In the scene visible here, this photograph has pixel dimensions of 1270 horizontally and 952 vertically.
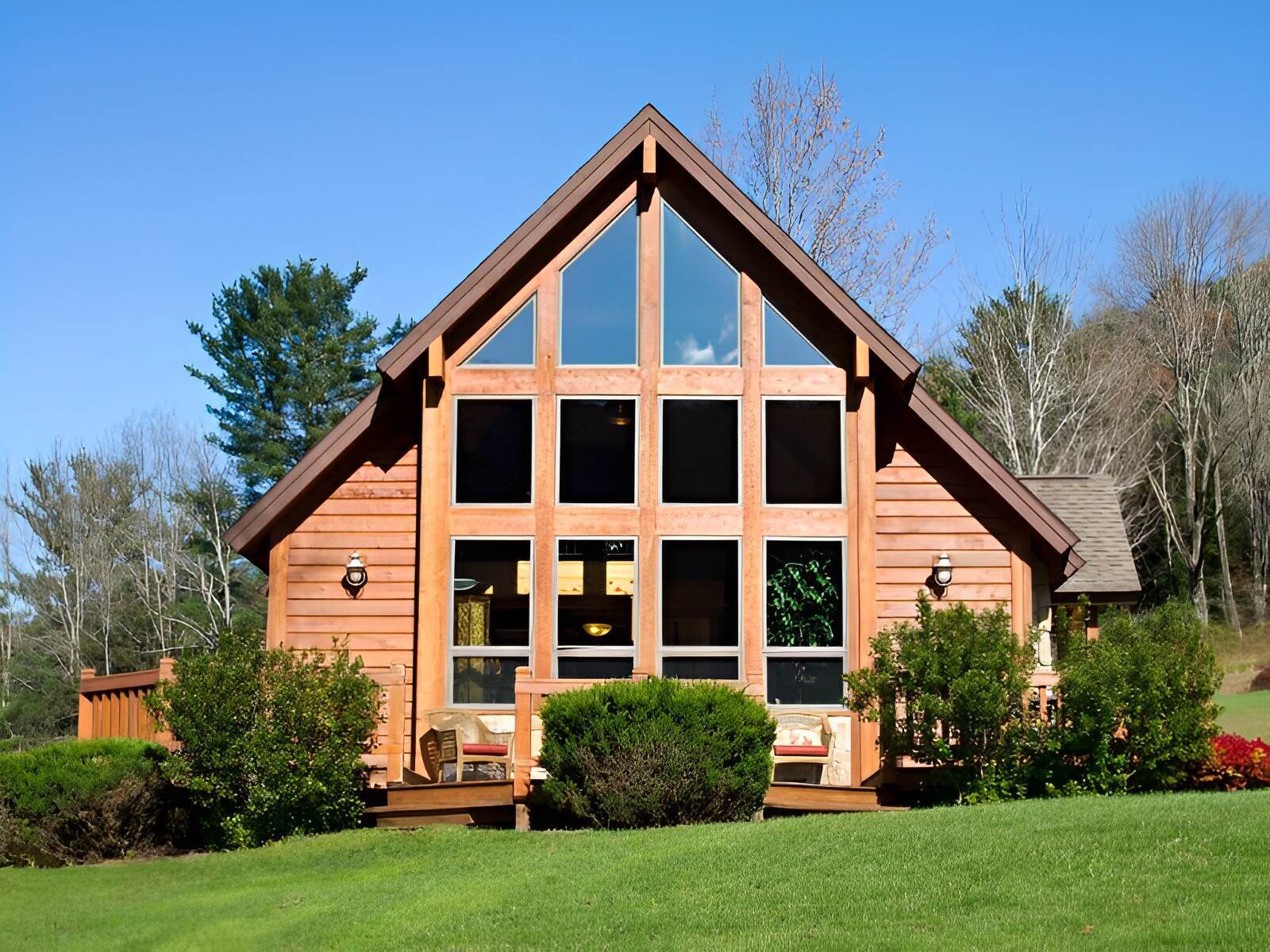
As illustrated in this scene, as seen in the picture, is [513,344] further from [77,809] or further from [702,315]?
[77,809]

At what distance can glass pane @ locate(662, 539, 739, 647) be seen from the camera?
52.4 ft

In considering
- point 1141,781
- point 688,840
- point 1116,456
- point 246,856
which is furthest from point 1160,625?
point 1116,456

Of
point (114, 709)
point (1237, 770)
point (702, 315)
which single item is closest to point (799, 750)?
point (1237, 770)

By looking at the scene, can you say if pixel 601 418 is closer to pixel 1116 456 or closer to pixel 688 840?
pixel 688 840

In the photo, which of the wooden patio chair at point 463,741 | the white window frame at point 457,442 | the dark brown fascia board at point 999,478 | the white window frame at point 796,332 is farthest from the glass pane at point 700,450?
the wooden patio chair at point 463,741

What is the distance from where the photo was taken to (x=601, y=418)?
16.4 m

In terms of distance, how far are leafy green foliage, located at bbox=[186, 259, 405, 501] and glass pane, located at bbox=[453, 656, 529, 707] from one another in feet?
89.6

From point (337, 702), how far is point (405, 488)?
3.49 m

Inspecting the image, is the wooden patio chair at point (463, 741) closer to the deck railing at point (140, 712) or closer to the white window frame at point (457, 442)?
the deck railing at point (140, 712)

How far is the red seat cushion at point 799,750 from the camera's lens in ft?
47.4

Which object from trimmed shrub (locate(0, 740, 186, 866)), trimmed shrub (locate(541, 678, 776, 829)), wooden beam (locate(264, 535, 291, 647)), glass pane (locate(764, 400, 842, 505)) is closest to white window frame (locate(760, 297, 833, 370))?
glass pane (locate(764, 400, 842, 505))

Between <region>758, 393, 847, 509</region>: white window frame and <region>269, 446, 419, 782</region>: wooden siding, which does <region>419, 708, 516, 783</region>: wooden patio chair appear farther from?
<region>758, 393, 847, 509</region>: white window frame

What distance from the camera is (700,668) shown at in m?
16.0

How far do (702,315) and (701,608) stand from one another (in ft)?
11.5
